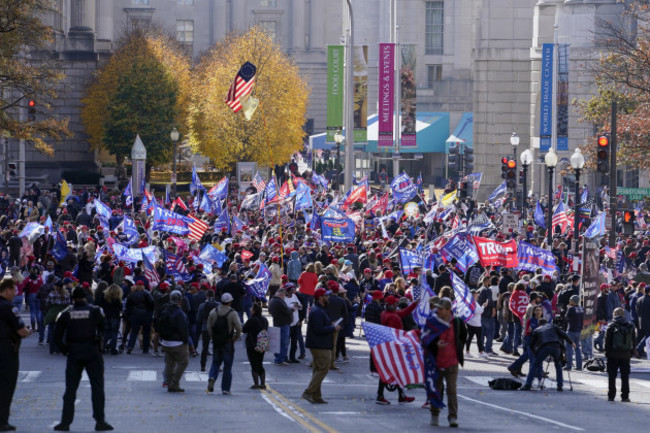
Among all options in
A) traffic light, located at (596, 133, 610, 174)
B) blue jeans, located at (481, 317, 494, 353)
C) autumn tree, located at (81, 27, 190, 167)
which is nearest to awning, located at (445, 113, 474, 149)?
autumn tree, located at (81, 27, 190, 167)

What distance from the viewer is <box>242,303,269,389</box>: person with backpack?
19.8m

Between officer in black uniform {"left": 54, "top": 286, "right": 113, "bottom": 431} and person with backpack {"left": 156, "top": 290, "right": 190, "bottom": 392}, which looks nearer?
officer in black uniform {"left": 54, "top": 286, "right": 113, "bottom": 431}

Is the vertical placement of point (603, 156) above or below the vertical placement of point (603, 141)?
below

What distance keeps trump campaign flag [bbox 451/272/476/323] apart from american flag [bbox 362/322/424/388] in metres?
5.60

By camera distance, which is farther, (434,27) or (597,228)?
(434,27)

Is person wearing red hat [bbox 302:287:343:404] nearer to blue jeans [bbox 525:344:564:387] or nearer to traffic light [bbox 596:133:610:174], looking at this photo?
blue jeans [bbox 525:344:564:387]

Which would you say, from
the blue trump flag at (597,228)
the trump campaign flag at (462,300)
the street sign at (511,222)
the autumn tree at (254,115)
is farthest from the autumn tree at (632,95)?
the autumn tree at (254,115)

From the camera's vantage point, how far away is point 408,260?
29297 millimetres

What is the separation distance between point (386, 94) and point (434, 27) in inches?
1788

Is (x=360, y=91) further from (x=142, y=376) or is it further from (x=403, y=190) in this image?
(x=142, y=376)

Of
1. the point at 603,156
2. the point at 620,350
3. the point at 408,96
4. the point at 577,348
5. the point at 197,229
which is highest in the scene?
the point at 408,96

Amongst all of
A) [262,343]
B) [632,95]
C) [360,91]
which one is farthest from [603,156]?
[360,91]

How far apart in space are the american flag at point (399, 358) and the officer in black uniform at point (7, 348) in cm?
481

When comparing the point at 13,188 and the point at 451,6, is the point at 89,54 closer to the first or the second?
the point at 13,188
